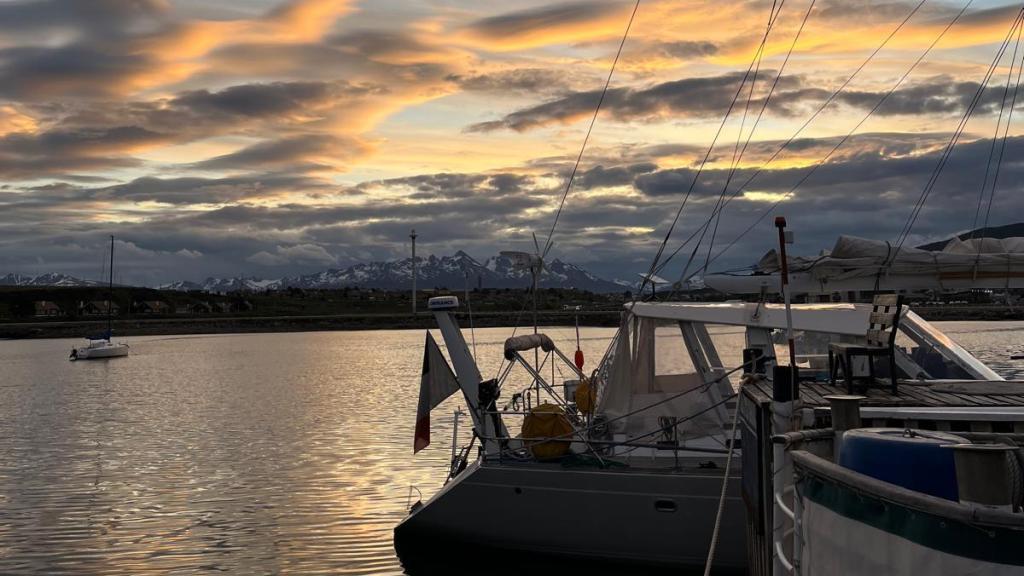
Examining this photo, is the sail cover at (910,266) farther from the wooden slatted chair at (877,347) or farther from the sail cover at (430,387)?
the sail cover at (430,387)

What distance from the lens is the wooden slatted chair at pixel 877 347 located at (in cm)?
1007

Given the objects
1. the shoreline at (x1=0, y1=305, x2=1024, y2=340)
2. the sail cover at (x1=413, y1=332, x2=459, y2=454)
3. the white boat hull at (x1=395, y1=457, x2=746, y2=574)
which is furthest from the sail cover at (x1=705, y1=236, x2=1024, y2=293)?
the shoreline at (x1=0, y1=305, x2=1024, y2=340)

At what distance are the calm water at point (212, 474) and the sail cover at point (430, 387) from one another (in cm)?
250

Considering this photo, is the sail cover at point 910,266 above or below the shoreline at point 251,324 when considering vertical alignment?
above

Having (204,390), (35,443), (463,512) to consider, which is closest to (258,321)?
(204,390)

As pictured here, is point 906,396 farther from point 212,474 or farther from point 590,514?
point 212,474

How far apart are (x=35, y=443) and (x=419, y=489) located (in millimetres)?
20146

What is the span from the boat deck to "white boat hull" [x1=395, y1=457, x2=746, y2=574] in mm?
4226

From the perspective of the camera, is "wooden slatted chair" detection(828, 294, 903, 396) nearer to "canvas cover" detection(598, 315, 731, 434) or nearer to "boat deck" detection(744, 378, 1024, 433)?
"boat deck" detection(744, 378, 1024, 433)

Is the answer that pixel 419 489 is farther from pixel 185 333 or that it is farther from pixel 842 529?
pixel 185 333

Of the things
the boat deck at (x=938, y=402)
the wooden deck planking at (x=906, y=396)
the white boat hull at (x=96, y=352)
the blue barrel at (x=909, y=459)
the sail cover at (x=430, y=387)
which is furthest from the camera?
the white boat hull at (x=96, y=352)

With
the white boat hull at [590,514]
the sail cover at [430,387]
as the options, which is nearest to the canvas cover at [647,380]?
the white boat hull at [590,514]

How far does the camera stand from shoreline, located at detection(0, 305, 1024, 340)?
164 m

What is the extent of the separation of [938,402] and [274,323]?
579ft
